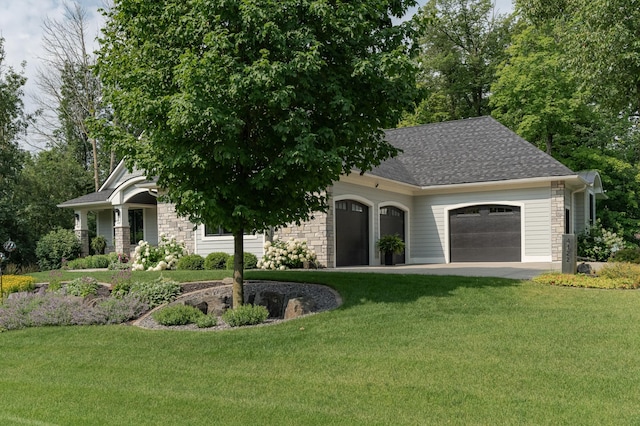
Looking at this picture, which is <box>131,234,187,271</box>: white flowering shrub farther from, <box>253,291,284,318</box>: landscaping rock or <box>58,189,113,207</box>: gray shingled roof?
<box>253,291,284,318</box>: landscaping rock

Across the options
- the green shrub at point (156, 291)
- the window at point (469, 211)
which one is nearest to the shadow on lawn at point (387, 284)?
the green shrub at point (156, 291)

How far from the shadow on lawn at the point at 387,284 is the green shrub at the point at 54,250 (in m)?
13.4

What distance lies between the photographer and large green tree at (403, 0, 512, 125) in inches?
1359

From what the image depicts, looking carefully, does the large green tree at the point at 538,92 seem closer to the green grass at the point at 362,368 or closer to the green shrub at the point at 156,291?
the green grass at the point at 362,368

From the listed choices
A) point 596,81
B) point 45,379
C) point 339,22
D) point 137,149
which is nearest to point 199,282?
point 137,149

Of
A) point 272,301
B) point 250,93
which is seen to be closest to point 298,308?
point 272,301

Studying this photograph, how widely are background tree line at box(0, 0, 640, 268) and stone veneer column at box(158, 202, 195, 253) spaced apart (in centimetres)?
426

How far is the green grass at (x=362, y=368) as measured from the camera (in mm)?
4664

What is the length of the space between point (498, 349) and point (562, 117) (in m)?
23.7

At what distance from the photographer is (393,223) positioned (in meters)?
19.2

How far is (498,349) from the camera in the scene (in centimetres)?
634

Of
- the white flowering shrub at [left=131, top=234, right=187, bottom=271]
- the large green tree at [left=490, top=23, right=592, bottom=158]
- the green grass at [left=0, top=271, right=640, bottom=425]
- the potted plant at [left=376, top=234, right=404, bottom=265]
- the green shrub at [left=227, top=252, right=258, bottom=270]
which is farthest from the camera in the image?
the large green tree at [left=490, top=23, right=592, bottom=158]

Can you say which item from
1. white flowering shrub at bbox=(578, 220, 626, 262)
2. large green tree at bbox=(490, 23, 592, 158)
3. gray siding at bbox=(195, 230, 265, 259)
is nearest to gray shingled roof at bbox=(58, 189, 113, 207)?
gray siding at bbox=(195, 230, 265, 259)

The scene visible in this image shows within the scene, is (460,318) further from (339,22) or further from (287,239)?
(287,239)
